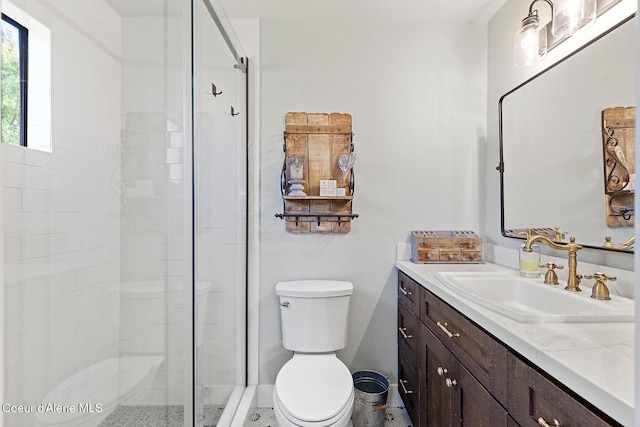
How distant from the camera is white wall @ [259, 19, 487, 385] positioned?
225cm

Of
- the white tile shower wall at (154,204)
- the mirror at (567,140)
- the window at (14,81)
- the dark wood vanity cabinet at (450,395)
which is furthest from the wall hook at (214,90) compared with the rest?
the mirror at (567,140)

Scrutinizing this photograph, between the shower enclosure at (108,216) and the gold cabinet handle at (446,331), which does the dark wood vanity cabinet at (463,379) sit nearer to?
the gold cabinet handle at (446,331)

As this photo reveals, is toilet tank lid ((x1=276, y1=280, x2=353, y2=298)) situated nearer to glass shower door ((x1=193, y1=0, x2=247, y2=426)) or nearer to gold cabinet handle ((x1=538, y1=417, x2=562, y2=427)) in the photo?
glass shower door ((x1=193, y1=0, x2=247, y2=426))

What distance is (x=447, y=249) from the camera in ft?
7.01

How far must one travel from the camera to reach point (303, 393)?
1640mm

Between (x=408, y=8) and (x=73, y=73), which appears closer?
(x=73, y=73)

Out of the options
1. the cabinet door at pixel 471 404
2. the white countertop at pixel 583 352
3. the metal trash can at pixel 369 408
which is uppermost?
the white countertop at pixel 583 352

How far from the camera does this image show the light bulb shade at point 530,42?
1729 millimetres

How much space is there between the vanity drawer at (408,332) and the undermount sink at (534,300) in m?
0.35

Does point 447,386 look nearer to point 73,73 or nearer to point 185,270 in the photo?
point 185,270

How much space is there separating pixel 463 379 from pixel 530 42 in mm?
1585

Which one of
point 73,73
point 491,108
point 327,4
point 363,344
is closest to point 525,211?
point 491,108

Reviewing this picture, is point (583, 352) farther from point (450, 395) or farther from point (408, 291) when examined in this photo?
point (408, 291)

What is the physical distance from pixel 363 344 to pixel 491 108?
1.66 meters
